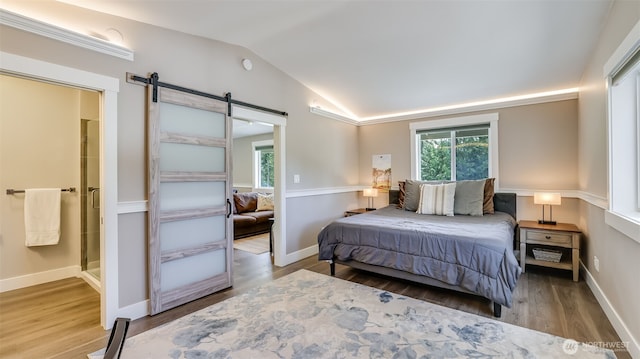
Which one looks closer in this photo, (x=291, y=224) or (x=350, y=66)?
(x=350, y=66)

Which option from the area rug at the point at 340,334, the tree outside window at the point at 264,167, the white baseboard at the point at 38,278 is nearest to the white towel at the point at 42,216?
the white baseboard at the point at 38,278

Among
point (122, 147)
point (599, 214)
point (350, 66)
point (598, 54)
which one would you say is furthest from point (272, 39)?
point (599, 214)

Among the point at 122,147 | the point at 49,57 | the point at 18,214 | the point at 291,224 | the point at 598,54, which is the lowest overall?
the point at 291,224

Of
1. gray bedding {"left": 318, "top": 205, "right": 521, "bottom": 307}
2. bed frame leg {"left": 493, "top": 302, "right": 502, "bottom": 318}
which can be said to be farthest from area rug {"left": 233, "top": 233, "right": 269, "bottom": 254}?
bed frame leg {"left": 493, "top": 302, "right": 502, "bottom": 318}

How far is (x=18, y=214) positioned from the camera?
3186 millimetres

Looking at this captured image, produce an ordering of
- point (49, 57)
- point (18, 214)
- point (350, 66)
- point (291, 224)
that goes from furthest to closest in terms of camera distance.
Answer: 1. point (291, 224)
2. point (350, 66)
3. point (18, 214)
4. point (49, 57)

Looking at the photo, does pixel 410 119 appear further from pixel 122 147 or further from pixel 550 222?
pixel 122 147

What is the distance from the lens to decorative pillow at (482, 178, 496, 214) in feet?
12.9

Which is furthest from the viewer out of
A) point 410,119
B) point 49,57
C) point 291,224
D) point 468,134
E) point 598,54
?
point 410,119

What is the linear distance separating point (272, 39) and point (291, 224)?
2382 mm

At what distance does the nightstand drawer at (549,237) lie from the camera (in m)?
3.26

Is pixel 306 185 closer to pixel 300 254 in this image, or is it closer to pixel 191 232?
pixel 300 254

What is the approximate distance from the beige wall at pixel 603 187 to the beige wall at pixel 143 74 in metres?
3.24

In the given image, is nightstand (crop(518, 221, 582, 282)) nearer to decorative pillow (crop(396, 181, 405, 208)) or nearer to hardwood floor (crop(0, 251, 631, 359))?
hardwood floor (crop(0, 251, 631, 359))
